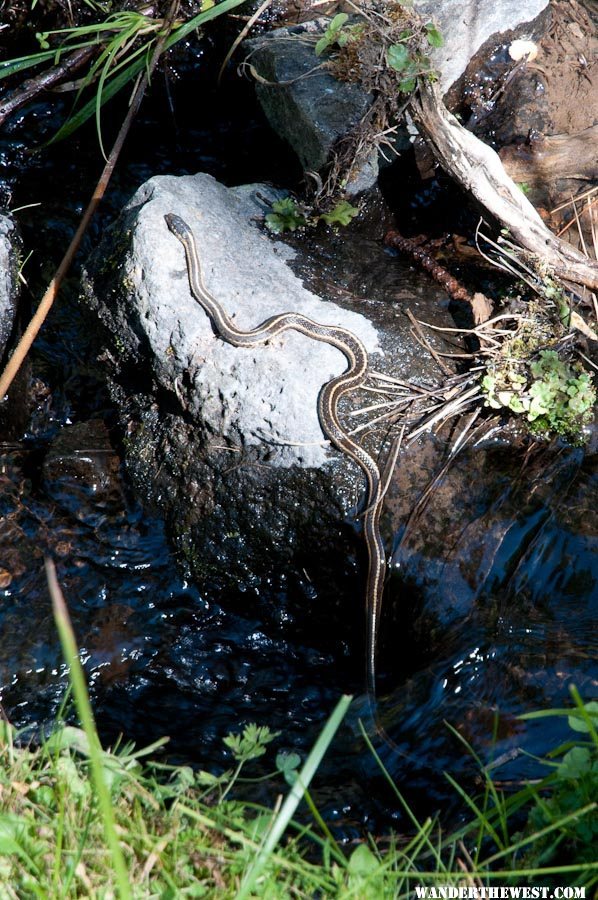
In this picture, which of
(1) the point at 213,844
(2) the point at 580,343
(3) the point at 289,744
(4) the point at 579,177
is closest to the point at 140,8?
(4) the point at 579,177

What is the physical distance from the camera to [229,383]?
4789 millimetres

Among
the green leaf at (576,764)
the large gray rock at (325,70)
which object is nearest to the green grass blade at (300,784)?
the green leaf at (576,764)

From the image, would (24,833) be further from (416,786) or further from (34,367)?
(34,367)

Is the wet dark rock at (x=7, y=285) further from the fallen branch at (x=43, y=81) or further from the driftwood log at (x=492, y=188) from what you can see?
the driftwood log at (x=492, y=188)

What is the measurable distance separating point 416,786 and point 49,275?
198 inches

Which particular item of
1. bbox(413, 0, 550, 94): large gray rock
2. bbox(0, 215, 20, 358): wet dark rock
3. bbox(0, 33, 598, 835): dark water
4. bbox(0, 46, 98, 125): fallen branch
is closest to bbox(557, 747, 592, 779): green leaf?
bbox(0, 33, 598, 835): dark water

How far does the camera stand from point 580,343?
478cm

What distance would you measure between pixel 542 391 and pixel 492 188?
4.91ft

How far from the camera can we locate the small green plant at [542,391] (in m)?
4.56

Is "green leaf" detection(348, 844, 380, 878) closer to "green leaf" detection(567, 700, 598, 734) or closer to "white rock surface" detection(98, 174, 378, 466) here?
"green leaf" detection(567, 700, 598, 734)

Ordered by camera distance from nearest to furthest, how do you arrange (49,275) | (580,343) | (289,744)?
1. (289,744)
2. (580,343)
3. (49,275)

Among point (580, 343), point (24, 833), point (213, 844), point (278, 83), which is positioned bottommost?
point (213, 844)

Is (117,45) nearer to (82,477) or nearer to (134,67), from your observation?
(134,67)

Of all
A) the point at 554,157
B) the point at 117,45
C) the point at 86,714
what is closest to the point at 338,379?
A: the point at 554,157
